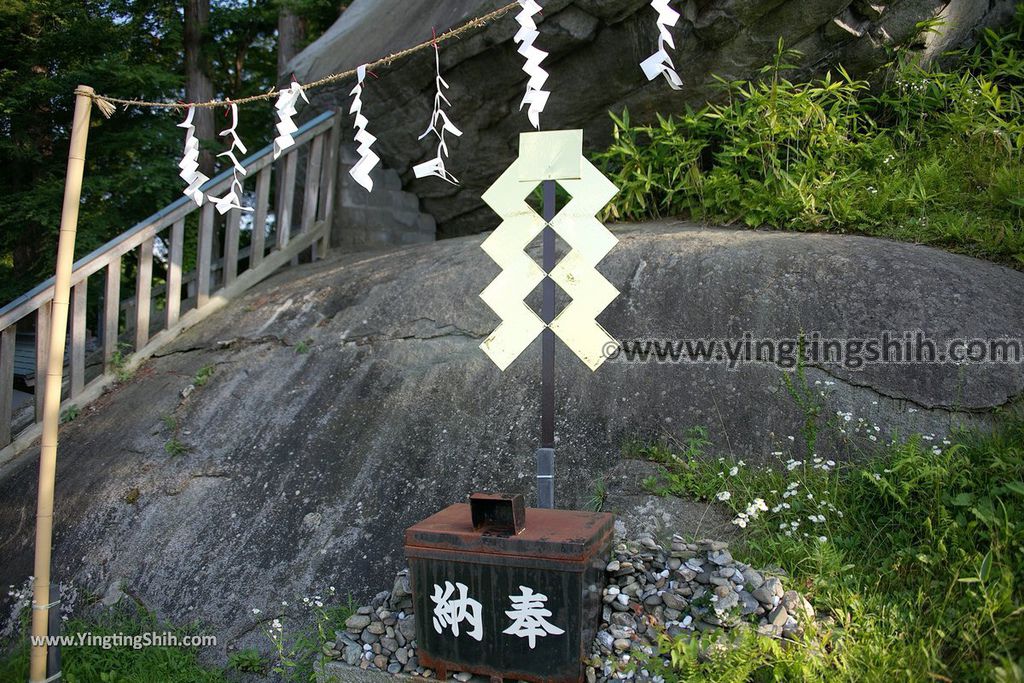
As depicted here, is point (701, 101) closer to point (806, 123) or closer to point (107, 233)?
point (806, 123)

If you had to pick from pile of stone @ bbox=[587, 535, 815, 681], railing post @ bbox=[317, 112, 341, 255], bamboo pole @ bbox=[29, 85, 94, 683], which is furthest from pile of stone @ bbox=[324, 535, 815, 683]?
railing post @ bbox=[317, 112, 341, 255]

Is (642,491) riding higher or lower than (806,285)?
lower

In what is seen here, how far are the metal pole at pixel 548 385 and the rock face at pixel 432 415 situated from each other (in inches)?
23.5

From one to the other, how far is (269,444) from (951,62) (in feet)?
18.7

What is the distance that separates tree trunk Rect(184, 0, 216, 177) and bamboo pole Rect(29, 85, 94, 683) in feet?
17.7

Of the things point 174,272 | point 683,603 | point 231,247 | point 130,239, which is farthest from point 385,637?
point 231,247

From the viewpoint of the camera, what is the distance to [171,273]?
6660 mm

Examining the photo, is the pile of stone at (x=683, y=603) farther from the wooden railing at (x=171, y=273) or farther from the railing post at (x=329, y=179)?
the railing post at (x=329, y=179)

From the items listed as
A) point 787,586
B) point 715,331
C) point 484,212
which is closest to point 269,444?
point 715,331

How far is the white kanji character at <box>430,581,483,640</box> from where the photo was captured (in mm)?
3072

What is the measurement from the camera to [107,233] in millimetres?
7984

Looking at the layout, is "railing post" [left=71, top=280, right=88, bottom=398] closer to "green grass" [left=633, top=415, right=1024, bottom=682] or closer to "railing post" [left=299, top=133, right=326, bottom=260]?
"railing post" [left=299, top=133, right=326, bottom=260]

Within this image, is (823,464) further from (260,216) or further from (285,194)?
(285,194)

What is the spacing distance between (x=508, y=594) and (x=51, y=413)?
2.26 meters
